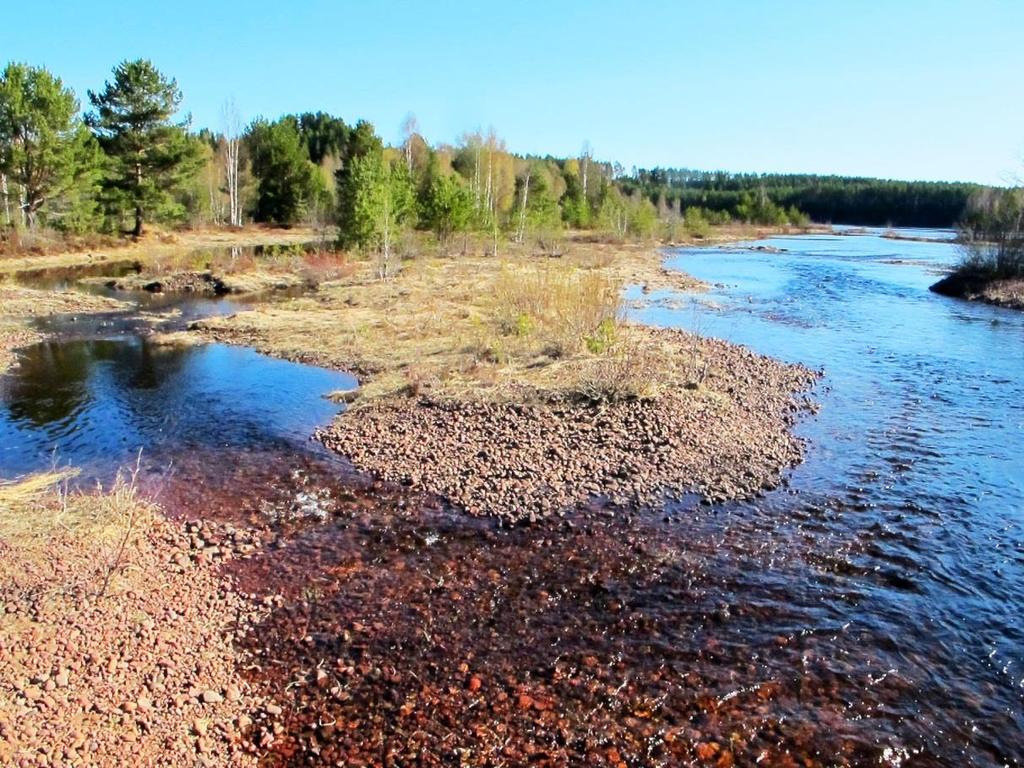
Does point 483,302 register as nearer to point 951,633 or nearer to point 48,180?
point 951,633

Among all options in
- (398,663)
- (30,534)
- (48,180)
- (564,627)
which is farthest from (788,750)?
(48,180)

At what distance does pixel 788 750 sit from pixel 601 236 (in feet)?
250

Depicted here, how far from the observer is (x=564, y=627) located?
27.0ft

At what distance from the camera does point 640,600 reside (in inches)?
348

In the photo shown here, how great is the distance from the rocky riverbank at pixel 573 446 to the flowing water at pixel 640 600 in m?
0.61

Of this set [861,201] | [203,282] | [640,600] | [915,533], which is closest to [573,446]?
[640,600]

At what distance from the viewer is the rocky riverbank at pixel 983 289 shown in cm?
3700

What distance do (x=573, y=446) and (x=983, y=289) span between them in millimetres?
→ 37185

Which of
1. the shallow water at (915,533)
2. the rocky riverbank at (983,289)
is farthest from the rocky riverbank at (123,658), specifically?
the rocky riverbank at (983,289)

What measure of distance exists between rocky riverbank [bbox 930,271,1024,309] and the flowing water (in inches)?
965

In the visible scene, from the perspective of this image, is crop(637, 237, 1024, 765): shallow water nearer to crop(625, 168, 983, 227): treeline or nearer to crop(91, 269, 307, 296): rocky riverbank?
crop(91, 269, 307, 296): rocky riverbank

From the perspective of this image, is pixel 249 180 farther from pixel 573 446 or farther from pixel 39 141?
pixel 573 446

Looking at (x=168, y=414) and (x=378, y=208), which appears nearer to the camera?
(x=168, y=414)

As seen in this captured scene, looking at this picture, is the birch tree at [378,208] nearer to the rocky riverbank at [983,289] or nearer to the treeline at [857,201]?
the rocky riverbank at [983,289]
